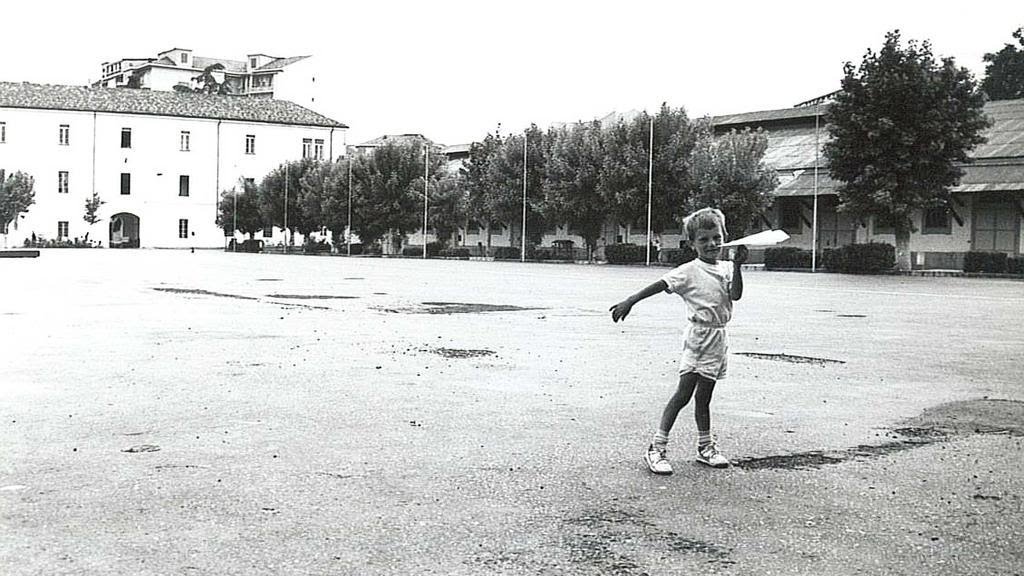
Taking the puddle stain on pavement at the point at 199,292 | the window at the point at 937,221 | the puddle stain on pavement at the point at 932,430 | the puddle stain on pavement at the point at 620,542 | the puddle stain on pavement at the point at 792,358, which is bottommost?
the puddle stain on pavement at the point at 620,542

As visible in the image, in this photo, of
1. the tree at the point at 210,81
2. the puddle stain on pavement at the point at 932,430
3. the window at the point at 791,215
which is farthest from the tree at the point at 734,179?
the tree at the point at 210,81

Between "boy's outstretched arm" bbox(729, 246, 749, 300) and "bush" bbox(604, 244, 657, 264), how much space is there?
47.0m

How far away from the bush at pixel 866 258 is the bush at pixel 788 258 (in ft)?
9.63

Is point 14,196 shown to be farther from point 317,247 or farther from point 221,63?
point 221,63

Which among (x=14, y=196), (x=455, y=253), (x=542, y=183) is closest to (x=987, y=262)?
(x=542, y=183)

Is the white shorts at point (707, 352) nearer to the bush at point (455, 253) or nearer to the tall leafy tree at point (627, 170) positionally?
the tall leafy tree at point (627, 170)

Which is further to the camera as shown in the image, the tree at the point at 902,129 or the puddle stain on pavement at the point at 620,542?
the tree at the point at 902,129

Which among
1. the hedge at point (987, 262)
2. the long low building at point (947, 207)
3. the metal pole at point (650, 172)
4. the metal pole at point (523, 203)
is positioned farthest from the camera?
the metal pole at point (523, 203)

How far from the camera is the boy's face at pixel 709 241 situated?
6.16 metres

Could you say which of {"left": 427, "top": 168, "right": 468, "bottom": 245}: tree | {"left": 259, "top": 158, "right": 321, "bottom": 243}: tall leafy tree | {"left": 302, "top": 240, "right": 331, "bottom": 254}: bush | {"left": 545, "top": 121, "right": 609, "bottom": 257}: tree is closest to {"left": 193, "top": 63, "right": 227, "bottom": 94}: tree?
{"left": 259, "top": 158, "right": 321, "bottom": 243}: tall leafy tree

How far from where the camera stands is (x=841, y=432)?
715 centimetres

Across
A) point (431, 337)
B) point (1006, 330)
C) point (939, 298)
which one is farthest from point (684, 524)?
point (939, 298)

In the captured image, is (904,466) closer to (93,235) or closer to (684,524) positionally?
(684,524)

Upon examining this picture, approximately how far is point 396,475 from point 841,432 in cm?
303
